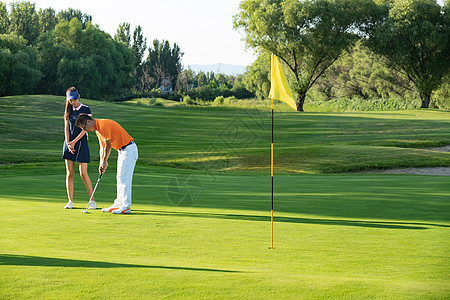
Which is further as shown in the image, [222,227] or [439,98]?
[439,98]

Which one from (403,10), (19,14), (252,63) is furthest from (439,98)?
(19,14)

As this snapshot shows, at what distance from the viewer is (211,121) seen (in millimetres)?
45219

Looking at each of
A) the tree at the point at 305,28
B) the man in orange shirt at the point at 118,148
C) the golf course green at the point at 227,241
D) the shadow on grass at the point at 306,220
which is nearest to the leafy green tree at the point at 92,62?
the tree at the point at 305,28

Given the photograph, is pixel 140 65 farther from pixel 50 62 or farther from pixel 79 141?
pixel 79 141

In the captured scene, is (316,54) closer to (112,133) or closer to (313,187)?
(313,187)

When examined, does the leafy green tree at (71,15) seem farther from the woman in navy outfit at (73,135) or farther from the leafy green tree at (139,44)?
the woman in navy outfit at (73,135)

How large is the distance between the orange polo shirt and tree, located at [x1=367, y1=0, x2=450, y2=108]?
2094 inches

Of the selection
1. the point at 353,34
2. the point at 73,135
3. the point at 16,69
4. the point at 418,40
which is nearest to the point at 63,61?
the point at 16,69

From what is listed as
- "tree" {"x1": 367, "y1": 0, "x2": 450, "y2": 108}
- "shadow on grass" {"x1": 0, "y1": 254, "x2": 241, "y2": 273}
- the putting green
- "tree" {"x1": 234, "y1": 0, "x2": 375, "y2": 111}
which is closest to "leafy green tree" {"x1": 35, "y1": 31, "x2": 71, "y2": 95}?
"tree" {"x1": 234, "y1": 0, "x2": 375, "y2": 111}

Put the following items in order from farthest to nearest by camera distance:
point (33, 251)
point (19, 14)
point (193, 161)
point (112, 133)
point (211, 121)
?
point (19, 14), point (211, 121), point (193, 161), point (112, 133), point (33, 251)

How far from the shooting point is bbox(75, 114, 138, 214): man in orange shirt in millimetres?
8844

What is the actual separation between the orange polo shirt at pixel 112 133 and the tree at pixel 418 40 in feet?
174

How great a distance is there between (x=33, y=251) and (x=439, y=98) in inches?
2612

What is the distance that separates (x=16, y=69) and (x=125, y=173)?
5918 centimetres
